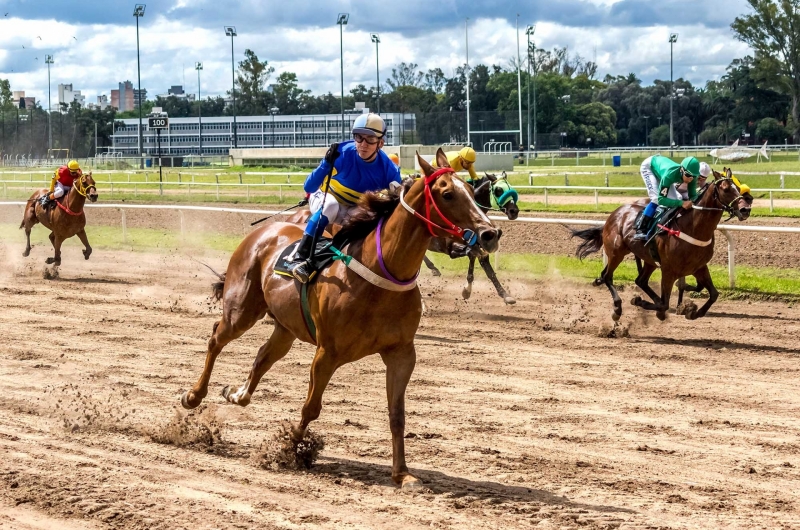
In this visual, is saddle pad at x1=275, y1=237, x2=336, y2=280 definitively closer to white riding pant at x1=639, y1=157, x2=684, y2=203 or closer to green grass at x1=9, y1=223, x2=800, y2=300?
white riding pant at x1=639, y1=157, x2=684, y2=203

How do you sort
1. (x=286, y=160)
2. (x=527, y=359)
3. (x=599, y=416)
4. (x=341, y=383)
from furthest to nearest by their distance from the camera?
1. (x=286, y=160)
2. (x=527, y=359)
3. (x=341, y=383)
4. (x=599, y=416)

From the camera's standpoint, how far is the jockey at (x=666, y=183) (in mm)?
10789

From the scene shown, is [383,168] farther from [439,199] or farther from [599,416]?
[599,416]

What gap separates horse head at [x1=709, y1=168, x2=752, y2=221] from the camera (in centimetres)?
1054

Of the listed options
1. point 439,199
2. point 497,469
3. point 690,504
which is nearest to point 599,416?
point 497,469

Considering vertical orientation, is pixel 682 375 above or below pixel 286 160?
below

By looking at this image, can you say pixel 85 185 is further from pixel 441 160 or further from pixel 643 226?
pixel 441 160

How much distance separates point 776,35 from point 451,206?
4781 centimetres

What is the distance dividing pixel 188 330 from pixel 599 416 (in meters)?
5.54

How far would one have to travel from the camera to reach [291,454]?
234 inches

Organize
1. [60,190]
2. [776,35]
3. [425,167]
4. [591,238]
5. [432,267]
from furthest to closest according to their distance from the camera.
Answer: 1. [776,35]
2. [60,190]
3. [432,267]
4. [591,238]
5. [425,167]

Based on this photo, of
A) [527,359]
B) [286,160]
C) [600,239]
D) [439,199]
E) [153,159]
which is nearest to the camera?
[439,199]

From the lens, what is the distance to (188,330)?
11273 mm

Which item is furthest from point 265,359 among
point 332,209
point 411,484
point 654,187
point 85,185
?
point 85,185
